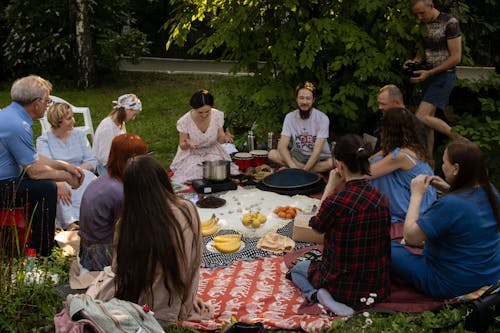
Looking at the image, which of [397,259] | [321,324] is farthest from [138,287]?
[397,259]

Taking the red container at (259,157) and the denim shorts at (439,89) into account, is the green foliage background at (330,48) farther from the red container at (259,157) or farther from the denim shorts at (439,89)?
the red container at (259,157)

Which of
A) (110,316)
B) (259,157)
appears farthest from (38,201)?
(259,157)

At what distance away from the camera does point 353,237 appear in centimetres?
375

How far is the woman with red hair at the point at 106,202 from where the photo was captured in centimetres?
412

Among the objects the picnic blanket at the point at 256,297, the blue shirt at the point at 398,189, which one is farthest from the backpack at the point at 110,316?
the blue shirt at the point at 398,189

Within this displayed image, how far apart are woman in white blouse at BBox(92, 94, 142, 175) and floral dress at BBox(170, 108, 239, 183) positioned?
0.66 m

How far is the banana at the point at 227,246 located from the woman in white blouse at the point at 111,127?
6.34 feet

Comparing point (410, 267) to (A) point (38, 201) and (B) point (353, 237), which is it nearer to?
(B) point (353, 237)

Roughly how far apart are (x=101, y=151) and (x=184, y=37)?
233 cm

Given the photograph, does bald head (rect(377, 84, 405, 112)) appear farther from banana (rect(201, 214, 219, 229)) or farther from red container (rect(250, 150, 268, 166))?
banana (rect(201, 214, 219, 229))

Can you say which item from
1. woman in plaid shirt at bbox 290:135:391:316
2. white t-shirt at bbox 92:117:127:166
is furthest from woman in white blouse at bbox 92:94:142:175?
woman in plaid shirt at bbox 290:135:391:316

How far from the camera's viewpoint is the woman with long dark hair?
3.35m

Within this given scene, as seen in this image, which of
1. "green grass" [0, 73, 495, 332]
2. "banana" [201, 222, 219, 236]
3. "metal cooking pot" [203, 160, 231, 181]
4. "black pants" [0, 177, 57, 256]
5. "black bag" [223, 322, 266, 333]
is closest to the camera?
"black bag" [223, 322, 266, 333]

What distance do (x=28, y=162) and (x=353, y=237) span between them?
2837 mm
